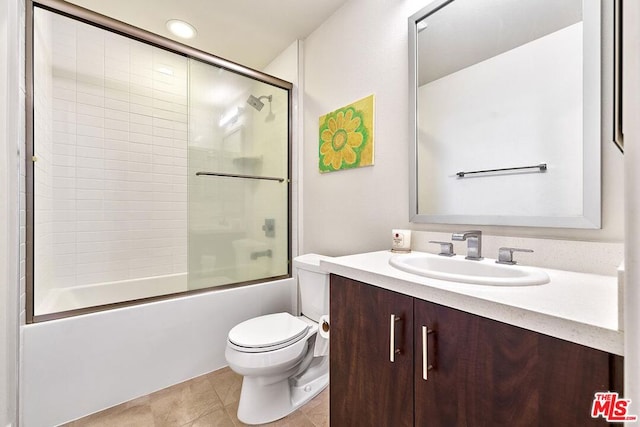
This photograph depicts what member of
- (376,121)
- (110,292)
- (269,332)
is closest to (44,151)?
(110,292)

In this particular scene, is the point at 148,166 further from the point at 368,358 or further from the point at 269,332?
the point at 368,358

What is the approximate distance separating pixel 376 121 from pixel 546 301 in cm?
123

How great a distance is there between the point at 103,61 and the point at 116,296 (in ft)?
5.61

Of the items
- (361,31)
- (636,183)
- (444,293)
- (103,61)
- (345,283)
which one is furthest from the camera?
(103,61)

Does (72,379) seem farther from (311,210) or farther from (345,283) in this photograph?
(311,210)

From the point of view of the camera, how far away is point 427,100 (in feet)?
4.46

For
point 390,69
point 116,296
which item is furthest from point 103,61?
point 390,69

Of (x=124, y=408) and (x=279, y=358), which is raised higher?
(x=279, y=358)

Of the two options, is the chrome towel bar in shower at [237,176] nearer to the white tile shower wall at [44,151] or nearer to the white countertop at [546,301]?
the white tile shower wall at [44,151]

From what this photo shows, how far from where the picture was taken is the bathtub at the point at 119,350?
51.5 inches

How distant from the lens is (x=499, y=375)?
0.63 metres

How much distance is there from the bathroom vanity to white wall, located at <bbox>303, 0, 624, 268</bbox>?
0.54 m

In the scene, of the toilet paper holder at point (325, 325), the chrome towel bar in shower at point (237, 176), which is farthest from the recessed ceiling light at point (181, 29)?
the toilet paper holder at point (325, 325)

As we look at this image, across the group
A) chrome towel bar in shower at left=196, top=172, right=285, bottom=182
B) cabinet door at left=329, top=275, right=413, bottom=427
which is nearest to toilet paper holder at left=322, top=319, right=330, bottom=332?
cabinet door at left=329, top=275, right=413, bottom=427
